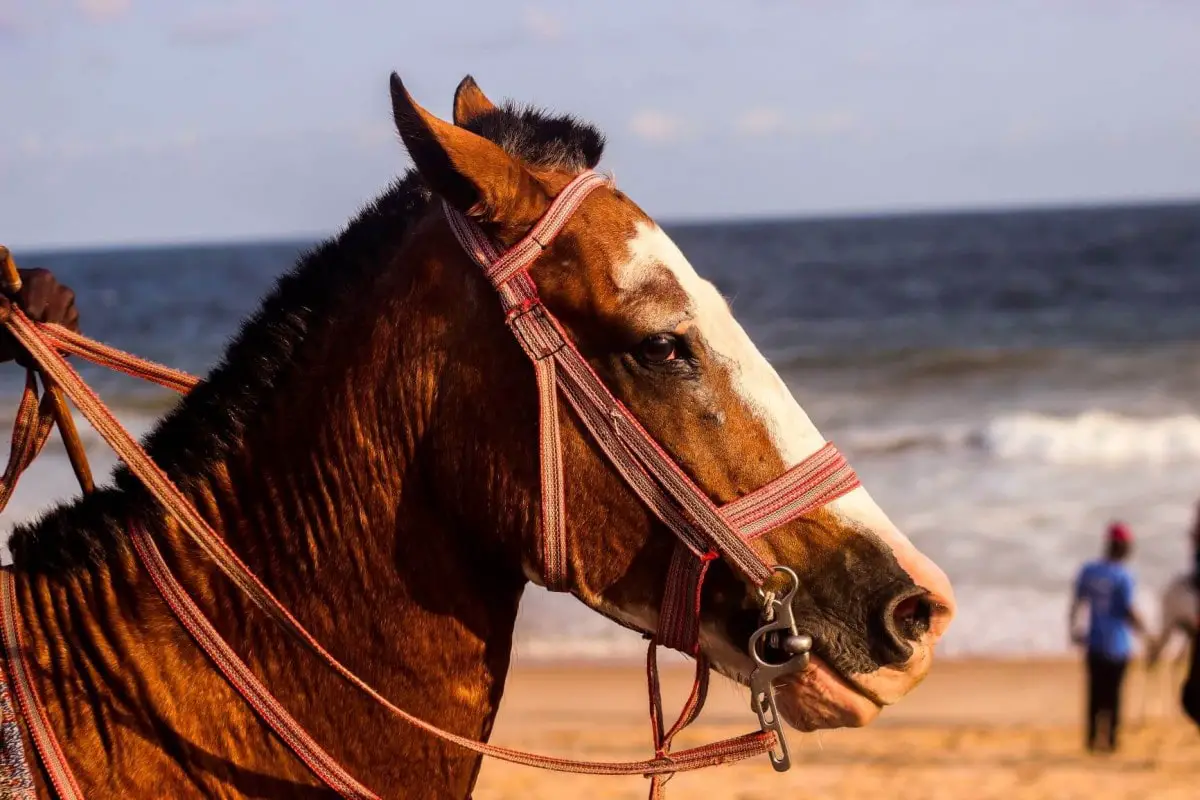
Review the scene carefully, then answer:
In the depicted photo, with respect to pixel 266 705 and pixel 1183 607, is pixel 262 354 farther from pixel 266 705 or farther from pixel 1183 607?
pixel 1183 607

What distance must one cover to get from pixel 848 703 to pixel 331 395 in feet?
3.34

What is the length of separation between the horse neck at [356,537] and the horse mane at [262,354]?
0.10 ft

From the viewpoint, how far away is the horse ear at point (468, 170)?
2.01 m

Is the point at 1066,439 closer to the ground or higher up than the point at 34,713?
closer to the ground

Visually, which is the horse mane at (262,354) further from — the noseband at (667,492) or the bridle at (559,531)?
the noseband at (667,492)

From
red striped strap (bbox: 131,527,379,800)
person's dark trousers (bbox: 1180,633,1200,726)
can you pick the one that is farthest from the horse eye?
person's dark trousers (bbox: 1180,633,1200,726)

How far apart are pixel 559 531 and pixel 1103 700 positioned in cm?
863

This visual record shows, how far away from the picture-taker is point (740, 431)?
211 cm

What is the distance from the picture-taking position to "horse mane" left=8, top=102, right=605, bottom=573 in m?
2.24

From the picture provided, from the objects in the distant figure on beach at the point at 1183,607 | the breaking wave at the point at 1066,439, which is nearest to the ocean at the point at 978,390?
the breaking wave at the point at 1066,439

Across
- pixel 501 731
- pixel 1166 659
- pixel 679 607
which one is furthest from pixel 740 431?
pixel 1166 659

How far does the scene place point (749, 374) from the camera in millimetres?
2139

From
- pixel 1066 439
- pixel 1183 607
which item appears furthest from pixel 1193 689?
pixel 1066 439

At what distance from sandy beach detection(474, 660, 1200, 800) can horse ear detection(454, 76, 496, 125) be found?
6.39 m
